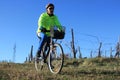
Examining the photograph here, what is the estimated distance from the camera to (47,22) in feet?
42.2

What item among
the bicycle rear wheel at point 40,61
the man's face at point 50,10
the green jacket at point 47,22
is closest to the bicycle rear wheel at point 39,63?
the bicycle rear wheel at point 40,61

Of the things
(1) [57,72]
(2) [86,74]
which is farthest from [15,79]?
(2) [86,74]

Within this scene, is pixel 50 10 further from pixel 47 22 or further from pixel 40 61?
pixel 40 61

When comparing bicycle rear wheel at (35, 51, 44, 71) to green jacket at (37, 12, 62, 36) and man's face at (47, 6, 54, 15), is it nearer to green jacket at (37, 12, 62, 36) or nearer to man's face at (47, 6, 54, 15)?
green jacket at (37, 12, 62, 36)

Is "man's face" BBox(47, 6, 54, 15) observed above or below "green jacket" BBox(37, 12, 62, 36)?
above

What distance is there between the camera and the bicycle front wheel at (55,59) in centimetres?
1212

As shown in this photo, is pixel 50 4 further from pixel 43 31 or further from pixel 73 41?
pixel 73 41

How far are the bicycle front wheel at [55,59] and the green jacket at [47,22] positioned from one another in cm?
56

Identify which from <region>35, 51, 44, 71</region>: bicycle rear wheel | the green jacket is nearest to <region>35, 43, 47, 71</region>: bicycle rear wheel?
<region>35, 51, 44, 71</region>: bicycle rear wheel

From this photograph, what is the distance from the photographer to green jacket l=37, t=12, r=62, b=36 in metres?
12.7

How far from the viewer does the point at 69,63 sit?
66.2ft

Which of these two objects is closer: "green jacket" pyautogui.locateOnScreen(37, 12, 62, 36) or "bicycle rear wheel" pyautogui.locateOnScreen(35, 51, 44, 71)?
"green jacket" pyautogui.locateOnScreen(37, 12, 62, 36)

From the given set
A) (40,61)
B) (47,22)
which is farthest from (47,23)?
(40,61)

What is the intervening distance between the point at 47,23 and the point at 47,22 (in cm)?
3
